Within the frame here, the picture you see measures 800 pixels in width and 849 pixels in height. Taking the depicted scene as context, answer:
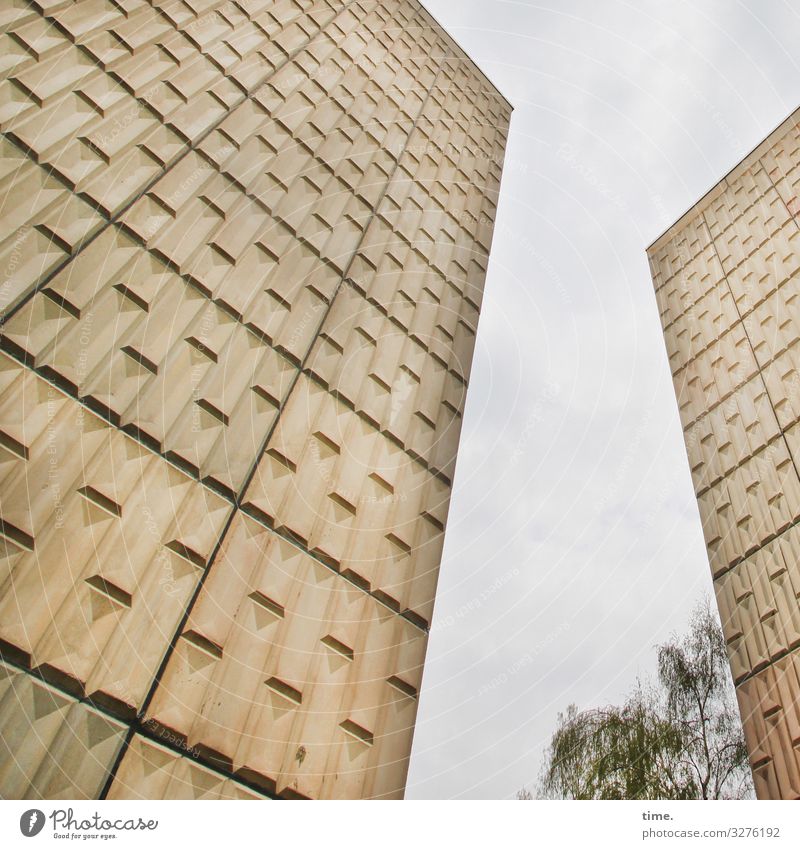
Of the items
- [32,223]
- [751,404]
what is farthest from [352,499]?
[751,404]

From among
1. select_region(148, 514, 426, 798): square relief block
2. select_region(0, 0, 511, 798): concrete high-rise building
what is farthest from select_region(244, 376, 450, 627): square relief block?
select_region(148, 514, 426, 798): square relief block

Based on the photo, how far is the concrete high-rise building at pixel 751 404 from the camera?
23.2ft

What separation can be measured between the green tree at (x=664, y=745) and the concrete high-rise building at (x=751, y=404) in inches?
30.3

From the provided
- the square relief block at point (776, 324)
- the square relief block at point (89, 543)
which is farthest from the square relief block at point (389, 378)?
the square relief block at point (776, 324)

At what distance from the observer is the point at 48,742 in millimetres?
Answer: 3930

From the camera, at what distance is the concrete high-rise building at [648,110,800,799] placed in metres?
7.09

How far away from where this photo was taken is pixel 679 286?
12.8 m

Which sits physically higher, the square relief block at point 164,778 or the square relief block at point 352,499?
the square relief block at point 352,499

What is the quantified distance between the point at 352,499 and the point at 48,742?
10.3 feet

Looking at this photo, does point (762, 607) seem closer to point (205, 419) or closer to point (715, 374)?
point (715, 374)

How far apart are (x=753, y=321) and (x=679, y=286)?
8.99ft

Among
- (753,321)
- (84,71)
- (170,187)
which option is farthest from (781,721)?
(84,71)

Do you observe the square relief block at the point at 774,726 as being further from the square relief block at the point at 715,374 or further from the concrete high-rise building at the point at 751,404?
the square relief block at the point at 715,374
